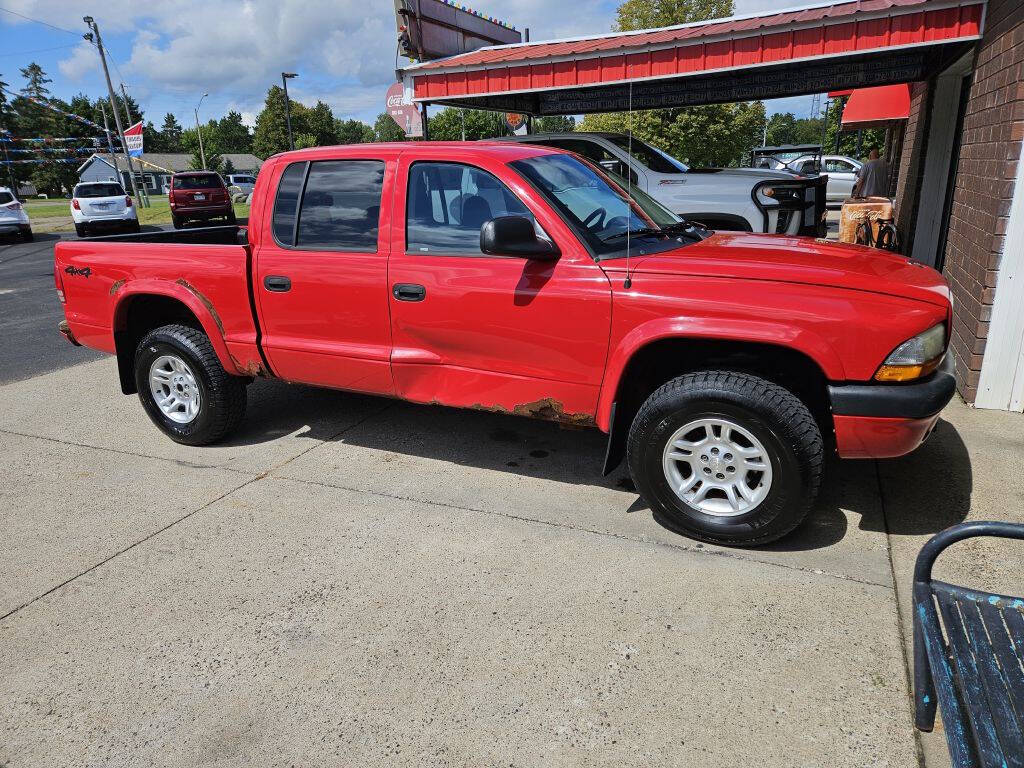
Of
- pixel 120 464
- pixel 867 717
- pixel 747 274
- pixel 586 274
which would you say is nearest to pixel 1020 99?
pixel 747 274

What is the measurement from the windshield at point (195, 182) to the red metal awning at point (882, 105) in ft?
62.4

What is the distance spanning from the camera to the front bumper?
308 centimetres

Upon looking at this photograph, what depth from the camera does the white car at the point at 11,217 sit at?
843 inches

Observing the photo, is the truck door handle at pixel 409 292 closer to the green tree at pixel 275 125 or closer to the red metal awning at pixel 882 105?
the red metal awning at pixel 882 105

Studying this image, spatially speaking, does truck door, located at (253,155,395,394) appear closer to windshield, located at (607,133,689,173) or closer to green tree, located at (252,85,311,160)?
windshield, located at (607,133,689,173)

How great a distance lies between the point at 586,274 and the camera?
3555 mm

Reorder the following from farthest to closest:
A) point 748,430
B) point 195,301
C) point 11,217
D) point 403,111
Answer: point 11,217 < point 403,111 < point 195,301 < point 748,430

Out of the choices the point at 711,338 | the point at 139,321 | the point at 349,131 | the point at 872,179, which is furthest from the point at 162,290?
the point at 349,131

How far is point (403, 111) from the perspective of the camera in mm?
12164

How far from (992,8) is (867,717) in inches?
241

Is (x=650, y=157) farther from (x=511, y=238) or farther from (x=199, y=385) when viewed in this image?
(x=199, y=385)

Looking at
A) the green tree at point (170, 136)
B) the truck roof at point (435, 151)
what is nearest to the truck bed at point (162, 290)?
the truck roof at point (435, 151)

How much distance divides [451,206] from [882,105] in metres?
12.5

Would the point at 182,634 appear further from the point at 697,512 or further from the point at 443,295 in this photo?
the point at 697,512
